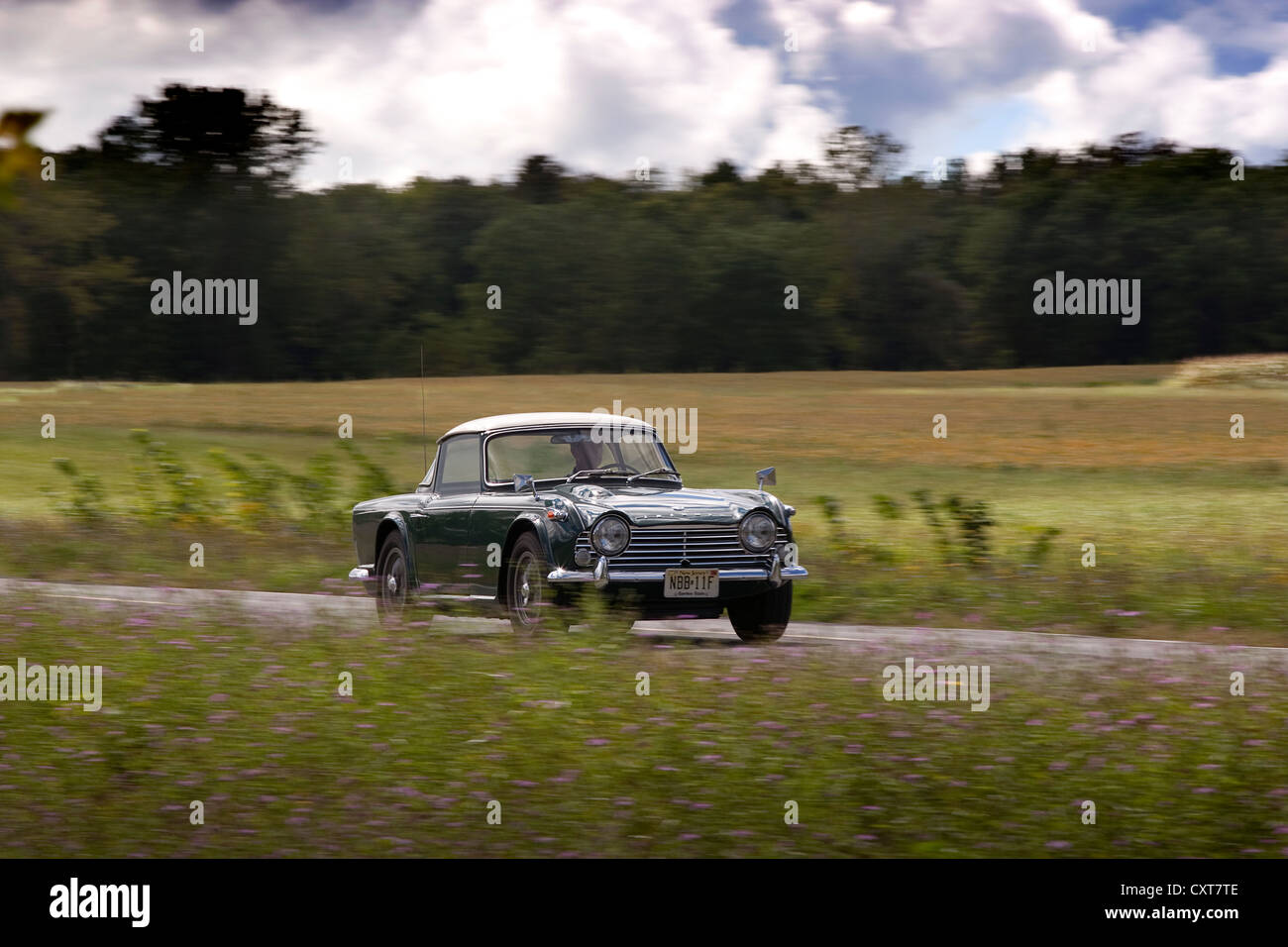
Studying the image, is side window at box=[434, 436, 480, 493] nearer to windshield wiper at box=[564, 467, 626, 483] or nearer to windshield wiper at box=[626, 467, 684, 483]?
windshield wiper at box=[564, 467, 626, 483]

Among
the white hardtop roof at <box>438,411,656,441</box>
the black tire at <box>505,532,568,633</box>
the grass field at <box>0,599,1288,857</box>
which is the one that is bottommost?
the grass field at <box>0,599,1288,857</box>

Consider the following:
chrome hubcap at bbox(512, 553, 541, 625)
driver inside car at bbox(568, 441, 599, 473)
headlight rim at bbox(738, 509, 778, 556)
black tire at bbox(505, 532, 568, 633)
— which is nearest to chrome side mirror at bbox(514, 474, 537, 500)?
driver inside car at bbox(568, 441, 599, 473)

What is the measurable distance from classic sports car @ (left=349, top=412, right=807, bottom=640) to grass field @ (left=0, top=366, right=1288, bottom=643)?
3052 millimetres

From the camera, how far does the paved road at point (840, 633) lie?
445 inches

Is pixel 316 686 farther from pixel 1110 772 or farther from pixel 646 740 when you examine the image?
pixel 1110 772

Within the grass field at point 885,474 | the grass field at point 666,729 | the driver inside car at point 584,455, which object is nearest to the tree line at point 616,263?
the grass field at point 885,474

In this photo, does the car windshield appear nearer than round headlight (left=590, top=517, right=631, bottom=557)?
No

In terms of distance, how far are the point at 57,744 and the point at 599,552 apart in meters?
4.17

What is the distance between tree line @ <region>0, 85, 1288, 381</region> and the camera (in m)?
47.8

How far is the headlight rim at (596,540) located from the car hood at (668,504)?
4 cm

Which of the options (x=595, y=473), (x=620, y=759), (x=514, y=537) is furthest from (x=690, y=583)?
(x=620, y=759)

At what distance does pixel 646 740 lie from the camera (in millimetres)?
7922

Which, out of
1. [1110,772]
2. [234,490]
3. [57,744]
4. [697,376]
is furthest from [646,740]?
[697,376]

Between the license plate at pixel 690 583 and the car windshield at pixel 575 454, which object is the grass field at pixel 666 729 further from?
the car windshield at pixel 575 454
